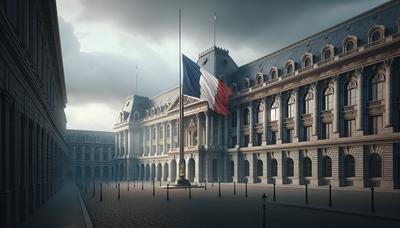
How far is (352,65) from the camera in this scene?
4338 centimetres

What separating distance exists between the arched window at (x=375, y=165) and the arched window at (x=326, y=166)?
6.06 meters

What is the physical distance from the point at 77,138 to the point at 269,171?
85119 millimetres

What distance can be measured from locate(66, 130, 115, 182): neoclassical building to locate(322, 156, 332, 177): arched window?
279ft

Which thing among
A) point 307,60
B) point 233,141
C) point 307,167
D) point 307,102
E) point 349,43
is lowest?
point 307,167

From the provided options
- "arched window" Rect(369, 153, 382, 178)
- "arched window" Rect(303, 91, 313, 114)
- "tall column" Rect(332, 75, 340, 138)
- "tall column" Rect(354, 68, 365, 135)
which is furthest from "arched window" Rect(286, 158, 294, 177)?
"arched window" Rect(369, 153, 382, 178)

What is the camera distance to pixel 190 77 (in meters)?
45.6

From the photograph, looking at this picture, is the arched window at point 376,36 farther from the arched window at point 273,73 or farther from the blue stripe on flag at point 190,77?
the blue stripe on flag at point 190,77

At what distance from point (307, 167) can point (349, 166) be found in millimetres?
6997

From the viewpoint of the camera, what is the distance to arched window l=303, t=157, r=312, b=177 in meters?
49.4

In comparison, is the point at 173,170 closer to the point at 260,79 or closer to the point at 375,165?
the point at 260,79

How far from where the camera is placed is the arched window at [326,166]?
4641 centimetres

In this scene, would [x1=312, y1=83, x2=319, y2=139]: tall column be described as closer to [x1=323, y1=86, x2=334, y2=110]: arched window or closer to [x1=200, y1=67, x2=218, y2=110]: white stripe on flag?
[x1=323, y1=86, x2=334, y2=110]: arched window

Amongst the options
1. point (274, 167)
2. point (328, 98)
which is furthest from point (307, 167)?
point (328, 98)

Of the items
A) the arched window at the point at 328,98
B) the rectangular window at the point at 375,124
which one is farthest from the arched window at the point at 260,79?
the rectangular window at the point at 375,124
